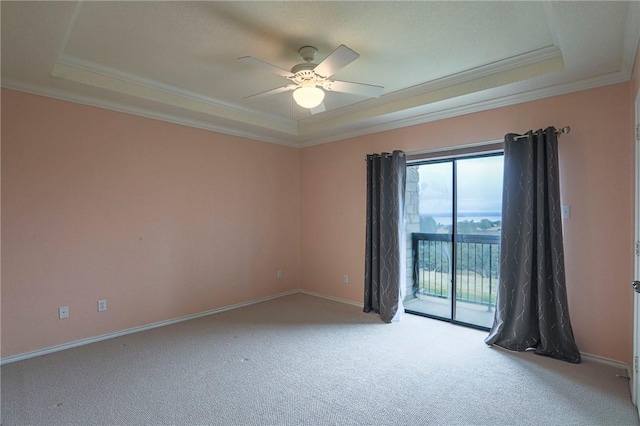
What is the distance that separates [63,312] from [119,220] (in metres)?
1.00

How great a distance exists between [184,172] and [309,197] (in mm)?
1963

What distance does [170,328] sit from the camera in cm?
375

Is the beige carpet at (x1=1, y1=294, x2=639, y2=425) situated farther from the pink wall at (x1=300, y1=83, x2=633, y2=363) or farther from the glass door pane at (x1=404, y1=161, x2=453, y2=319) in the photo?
the glass door pane at (x1=404, y1=161, x2=453, y2=319)

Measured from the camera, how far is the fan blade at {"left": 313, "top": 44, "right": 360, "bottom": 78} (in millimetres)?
2126

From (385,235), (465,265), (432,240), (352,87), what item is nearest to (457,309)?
(465,265)

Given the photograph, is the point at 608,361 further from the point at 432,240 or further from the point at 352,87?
the point at 352,87

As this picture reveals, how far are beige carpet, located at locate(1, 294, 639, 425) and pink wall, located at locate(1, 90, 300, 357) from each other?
42cm

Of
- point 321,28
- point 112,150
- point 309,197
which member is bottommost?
point 309,197

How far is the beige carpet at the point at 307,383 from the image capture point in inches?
84.0

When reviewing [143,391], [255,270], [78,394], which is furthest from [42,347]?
[255,270]

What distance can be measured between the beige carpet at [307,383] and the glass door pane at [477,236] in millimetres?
570

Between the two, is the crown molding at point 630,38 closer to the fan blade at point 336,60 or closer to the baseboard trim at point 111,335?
the fan blade at point 336,60

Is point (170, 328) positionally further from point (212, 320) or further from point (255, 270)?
point (255, 270)

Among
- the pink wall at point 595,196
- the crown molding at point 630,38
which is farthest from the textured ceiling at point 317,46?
the pink wall at point 595,196
